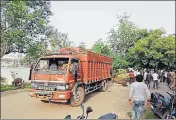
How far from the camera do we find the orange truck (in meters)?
11.9

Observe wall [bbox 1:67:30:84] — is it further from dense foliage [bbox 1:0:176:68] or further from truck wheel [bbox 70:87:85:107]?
truck wheel [bbox 70:87:85:107]

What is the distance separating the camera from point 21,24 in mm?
22703

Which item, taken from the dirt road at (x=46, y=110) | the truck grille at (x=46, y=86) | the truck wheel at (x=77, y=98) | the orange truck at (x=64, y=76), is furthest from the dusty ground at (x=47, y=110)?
the truck grille at (x=46, y=86)

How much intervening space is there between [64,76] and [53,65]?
4.55 ft

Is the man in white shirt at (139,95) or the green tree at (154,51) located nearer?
the man in white shirt at (139,95)

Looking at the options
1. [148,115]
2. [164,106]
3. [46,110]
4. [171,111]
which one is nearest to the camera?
[171,111]

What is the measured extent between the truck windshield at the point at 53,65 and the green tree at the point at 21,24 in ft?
30.3

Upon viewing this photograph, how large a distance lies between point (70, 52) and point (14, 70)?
12.4m

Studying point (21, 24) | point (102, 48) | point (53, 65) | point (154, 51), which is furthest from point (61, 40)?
point (53, 65)

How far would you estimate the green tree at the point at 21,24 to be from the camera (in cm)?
2177

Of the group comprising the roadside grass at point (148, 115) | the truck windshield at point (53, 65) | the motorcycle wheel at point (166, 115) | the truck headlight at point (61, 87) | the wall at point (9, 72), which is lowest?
the roadside grass at point (148, 115)

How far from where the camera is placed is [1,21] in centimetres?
2289

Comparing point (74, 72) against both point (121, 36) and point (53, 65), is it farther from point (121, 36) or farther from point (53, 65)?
point (121, 36)

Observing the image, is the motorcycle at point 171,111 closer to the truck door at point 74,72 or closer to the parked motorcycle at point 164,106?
the parked motorcycle at point 164,106
